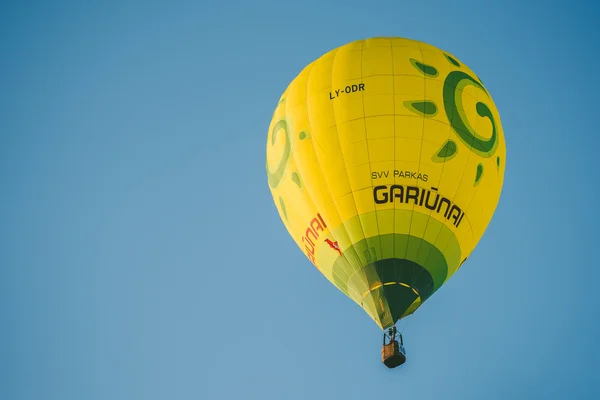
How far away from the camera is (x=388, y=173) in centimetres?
1321

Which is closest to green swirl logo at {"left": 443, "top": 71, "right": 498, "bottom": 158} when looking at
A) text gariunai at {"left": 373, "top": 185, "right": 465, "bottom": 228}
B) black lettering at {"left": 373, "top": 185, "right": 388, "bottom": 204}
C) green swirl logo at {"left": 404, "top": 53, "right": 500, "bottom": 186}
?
green swirl logo at {"left": 404, "top": 53, "right": 500, "bottom": 186}

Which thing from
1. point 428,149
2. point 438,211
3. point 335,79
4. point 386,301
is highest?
point 335,79

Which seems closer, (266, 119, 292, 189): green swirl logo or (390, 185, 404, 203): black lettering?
(390, 185, 404, 203): black lettering

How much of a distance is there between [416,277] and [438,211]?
1154 mm

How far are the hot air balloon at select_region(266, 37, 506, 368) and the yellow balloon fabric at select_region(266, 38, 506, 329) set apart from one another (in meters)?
0.02

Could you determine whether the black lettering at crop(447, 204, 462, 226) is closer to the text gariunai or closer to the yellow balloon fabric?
the yellow balloon fabric

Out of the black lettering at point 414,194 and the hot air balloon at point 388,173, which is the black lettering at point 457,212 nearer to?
the hot air balloon at point 388,173

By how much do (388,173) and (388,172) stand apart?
0.05 feet

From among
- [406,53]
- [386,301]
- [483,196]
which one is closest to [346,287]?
[386,301]

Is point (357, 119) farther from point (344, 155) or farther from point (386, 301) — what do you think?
point (386, 301)

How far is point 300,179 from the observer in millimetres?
13867

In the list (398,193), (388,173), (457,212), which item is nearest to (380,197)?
(398,193)

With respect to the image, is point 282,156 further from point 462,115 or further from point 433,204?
point 462,115

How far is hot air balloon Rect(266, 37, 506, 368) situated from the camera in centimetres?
1321
